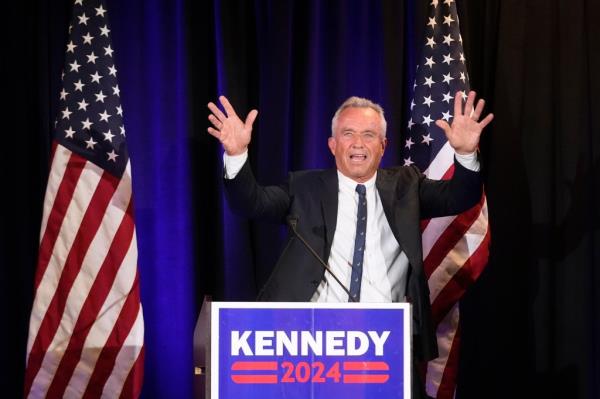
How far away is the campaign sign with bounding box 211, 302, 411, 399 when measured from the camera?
1.74 m

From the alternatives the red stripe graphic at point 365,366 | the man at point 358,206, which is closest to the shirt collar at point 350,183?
the man at point 358,206

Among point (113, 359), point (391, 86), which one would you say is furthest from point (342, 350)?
point (391, 86)

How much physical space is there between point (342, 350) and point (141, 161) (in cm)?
227

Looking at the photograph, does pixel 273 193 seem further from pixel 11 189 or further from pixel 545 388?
pixel 545 388

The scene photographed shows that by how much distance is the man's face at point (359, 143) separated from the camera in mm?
2680

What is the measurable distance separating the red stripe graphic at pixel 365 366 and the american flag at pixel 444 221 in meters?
1.74

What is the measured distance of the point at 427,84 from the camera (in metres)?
3.49

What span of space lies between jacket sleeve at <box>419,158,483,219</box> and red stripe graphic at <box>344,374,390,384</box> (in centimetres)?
105

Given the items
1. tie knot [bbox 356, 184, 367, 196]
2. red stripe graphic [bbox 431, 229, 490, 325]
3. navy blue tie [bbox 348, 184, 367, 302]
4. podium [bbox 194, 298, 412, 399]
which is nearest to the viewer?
podium [bbox 194, 298, 412, 399]

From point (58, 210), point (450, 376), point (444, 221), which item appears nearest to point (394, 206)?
point (444, 221)

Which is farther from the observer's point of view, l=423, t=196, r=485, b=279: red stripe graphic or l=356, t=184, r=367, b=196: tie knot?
l=423, t=196, r=485, b=279: red stripe graphic

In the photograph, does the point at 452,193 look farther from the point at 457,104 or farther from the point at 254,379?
the point at 254,379

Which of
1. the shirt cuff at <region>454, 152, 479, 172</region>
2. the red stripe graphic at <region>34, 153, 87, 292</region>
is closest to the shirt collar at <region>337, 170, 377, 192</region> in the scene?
the shirt cuff at <region>454, 152, 479, 172</region>

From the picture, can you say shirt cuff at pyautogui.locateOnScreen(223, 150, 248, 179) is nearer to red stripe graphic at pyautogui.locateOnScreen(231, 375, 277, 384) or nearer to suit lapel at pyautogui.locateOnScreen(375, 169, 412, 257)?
suit lapel at pyautogui.locateOnScreen(375, 169, 412, 257)
